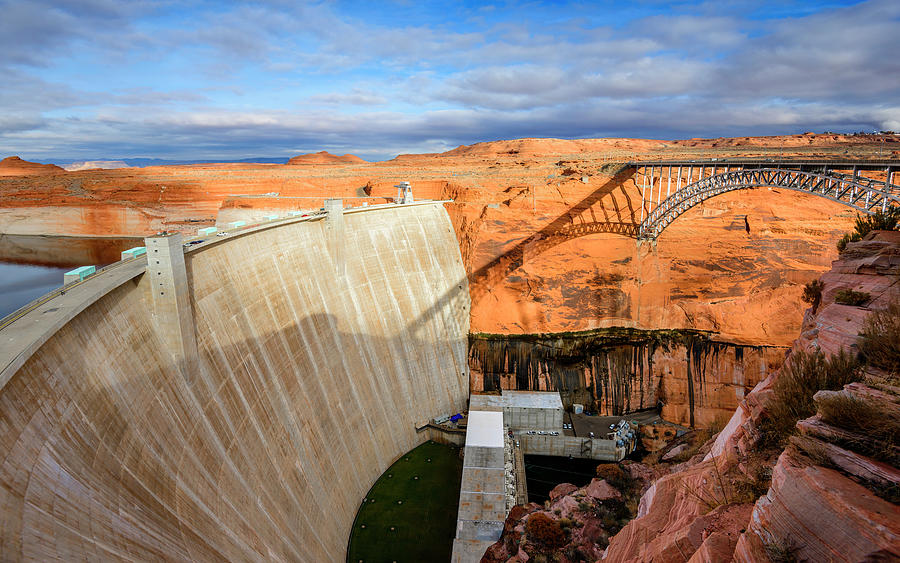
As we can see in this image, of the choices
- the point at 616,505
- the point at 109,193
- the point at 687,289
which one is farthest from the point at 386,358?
the point at 109,193

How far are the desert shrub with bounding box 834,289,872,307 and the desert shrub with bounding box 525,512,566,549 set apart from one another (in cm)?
966

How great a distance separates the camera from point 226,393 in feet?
43.5

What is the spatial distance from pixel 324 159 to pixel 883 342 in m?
86.9

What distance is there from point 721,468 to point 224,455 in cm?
1190

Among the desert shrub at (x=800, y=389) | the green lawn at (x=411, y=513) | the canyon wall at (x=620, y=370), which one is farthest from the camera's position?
the canyon wall at (x=620, y=370)

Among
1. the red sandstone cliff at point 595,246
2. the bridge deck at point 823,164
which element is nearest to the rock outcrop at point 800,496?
the bridge deck at point 823,164

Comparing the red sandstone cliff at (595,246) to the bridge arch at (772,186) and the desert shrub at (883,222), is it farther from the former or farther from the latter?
the desert shrub at (883,222)

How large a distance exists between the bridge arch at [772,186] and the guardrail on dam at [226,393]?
14.3m

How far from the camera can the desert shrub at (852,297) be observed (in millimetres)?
11117

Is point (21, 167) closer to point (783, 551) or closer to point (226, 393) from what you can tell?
point (226, 393)

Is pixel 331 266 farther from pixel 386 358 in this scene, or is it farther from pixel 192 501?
pixel 192 501

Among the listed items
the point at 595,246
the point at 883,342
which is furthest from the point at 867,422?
the point at 595,246

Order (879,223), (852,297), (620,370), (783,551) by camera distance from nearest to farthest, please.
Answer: (783,551), (852,297), (879,223), (620,370)

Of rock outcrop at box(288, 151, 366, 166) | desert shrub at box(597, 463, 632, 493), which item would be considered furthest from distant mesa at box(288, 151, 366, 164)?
desert shrub at box(597, 463, 632, 493)
